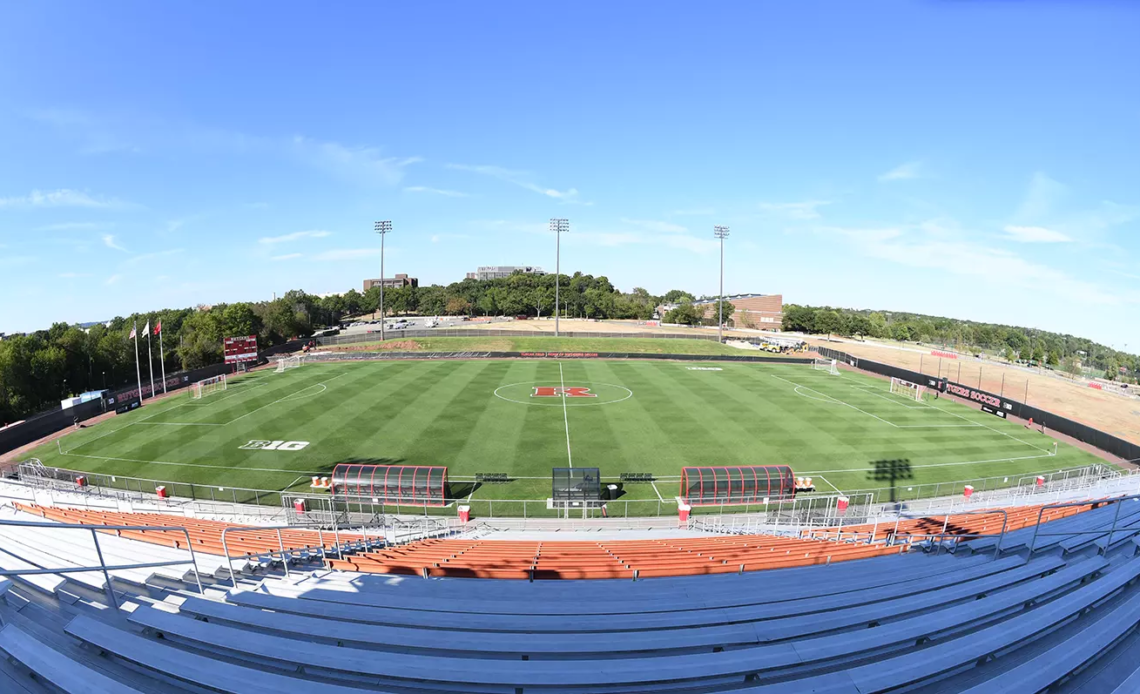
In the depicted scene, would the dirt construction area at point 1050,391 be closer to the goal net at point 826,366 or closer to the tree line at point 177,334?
the goal net at point 826,366

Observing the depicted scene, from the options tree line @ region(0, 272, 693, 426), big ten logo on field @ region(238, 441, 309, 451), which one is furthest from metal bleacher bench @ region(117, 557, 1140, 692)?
tree line @ region(0, 272, 693, 426)

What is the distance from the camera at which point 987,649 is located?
16.4 ft

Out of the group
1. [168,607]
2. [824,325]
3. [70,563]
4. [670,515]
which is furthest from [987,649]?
[824,325]

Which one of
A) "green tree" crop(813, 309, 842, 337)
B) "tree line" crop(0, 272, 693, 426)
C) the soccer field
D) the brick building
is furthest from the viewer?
the brick building

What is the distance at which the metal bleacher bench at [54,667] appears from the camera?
4.11 metres

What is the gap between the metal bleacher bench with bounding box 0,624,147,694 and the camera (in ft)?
13.5

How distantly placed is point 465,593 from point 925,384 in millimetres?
61745

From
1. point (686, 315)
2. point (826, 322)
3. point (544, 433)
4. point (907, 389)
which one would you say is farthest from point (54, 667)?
point (826, 322)

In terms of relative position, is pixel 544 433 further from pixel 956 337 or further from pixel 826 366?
pixel 956 337

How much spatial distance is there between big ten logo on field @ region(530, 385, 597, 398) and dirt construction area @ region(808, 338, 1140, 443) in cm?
4691

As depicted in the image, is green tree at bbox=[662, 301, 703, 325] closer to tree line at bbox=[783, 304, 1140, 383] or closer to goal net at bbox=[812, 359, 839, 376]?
tree line at bbox=[783, 304, 1140, 383]

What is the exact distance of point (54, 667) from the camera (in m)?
4.35

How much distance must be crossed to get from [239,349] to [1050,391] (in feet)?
347

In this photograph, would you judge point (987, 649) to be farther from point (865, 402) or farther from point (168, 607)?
point (865, 402)
